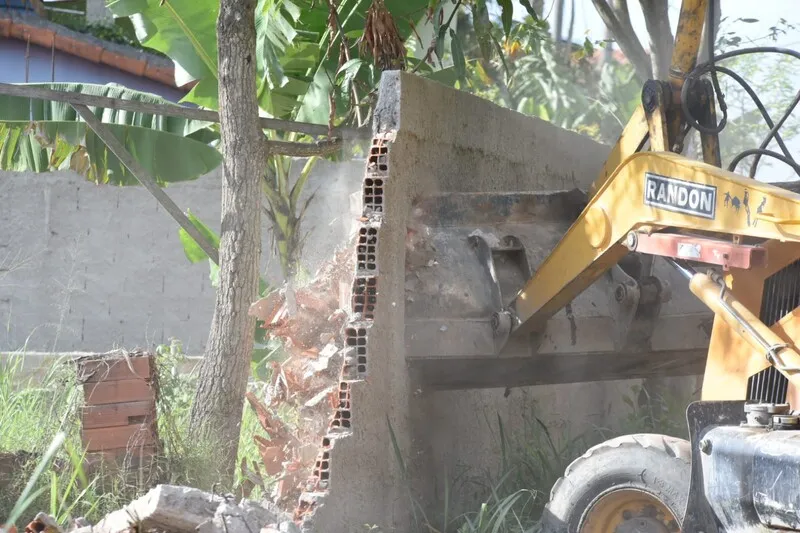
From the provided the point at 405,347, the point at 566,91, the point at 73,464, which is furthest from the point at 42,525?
the point at 566,91

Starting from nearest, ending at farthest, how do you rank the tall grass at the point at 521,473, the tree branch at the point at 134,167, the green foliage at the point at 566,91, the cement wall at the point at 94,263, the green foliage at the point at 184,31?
the tall grass at the point at 521,473, the tree branch at the point at 134,167, the green foliage at the point at 184,31, the cement wall at the point at 94,263, the green foliage at the point at 566,91

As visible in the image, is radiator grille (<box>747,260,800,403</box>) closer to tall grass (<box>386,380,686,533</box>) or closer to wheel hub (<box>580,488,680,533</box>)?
wheel hub (<box>580,488,680,533</box>)

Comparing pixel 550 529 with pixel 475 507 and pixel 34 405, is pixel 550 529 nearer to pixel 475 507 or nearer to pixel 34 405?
pixel 475 507

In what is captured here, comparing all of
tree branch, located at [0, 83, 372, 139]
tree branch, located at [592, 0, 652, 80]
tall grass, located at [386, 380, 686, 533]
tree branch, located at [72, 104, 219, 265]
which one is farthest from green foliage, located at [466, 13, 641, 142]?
tall grass, located at [386, 380, 686, 533]

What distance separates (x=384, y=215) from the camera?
5.37 metres

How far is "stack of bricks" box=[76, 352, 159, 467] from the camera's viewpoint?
18.2 ft

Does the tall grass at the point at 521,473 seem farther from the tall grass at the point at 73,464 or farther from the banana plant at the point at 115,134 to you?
the banana plant at the point at 115,134

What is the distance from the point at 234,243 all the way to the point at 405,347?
1.44m

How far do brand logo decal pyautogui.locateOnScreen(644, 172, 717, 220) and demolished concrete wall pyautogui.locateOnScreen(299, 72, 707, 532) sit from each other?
138 cm

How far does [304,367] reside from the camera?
237 inches

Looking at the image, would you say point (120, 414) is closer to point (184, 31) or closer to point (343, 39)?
point (343, 39)

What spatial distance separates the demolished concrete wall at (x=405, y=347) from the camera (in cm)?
516

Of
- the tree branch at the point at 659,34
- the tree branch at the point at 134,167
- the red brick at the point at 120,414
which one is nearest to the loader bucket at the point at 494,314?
the red brick at the point at 120,414

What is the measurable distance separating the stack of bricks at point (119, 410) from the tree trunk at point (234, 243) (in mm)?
571
